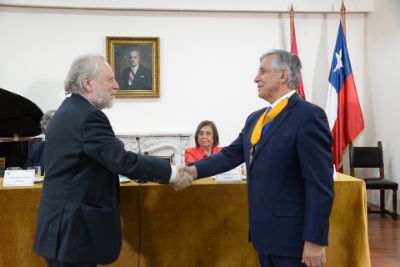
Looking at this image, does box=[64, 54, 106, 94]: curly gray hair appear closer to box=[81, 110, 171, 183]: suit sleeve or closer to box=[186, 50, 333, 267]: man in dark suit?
box=[81, 110, 171, 183]: suit sleeve

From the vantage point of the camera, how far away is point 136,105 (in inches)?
246

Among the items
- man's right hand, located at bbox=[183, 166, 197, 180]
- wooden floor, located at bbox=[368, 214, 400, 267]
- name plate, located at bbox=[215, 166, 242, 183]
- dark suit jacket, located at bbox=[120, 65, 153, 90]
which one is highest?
dark suit jacket, located at bbox=[120, 65, 153, 90]

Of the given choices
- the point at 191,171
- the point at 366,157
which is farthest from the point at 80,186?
the point at 366,157

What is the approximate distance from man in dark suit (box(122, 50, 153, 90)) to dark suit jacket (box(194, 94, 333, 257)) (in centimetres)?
455

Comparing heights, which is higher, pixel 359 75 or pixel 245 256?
pixel 359 75

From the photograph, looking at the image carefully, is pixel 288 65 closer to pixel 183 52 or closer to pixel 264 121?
pixel 264 121

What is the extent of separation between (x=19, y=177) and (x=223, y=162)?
132 cm

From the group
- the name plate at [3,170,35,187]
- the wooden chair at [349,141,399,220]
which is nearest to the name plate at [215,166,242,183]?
the name plate at [3,170,35,187]

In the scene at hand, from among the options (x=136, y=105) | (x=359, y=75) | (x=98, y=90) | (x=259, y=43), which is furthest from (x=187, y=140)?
(x=98, y=90)

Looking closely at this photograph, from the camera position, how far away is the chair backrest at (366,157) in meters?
5.73

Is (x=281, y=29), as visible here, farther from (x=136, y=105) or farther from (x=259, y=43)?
(x=136, y=105)

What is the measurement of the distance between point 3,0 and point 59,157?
515 centimetres

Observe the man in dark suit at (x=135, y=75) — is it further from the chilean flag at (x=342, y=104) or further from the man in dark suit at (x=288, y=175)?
the man in dark suit at (x=288, y=175)

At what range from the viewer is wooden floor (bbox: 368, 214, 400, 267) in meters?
3.84
